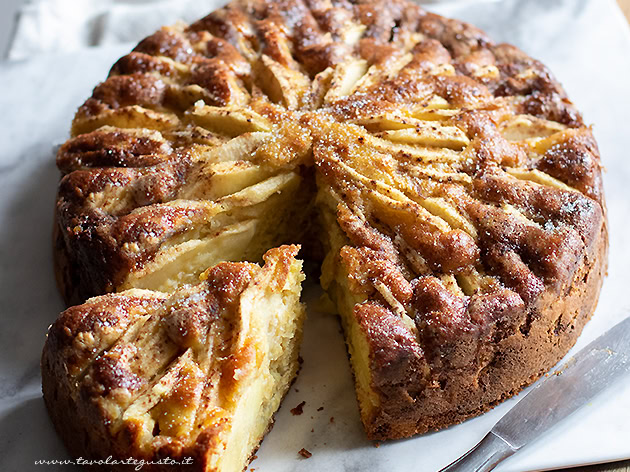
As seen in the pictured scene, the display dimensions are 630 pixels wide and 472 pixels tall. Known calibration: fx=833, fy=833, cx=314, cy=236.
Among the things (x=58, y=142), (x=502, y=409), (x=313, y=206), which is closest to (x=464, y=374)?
(x=502, y=409)

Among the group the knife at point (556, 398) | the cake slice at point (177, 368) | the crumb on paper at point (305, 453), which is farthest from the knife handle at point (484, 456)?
the cake slice at point (177, 368)

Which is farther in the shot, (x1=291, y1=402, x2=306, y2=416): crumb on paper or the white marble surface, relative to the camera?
(x1=291, y1=402, x2=306, y2=416): crumb on paper

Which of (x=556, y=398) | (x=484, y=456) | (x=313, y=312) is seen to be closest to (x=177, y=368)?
(x=313, y=312)

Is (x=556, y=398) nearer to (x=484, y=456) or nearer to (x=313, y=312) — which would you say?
(x=484, y=456)

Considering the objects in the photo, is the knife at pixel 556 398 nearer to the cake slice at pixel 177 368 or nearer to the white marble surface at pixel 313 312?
the white marble surface at pixel 313 312

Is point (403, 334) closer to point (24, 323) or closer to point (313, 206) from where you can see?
point (313, 206)

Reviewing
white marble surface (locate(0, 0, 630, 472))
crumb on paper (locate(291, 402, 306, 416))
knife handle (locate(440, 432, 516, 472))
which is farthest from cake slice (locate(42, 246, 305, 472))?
knife handle (locate(440, 432, 516, 472))

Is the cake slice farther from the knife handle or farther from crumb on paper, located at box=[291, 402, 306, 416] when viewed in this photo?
the knife handle
